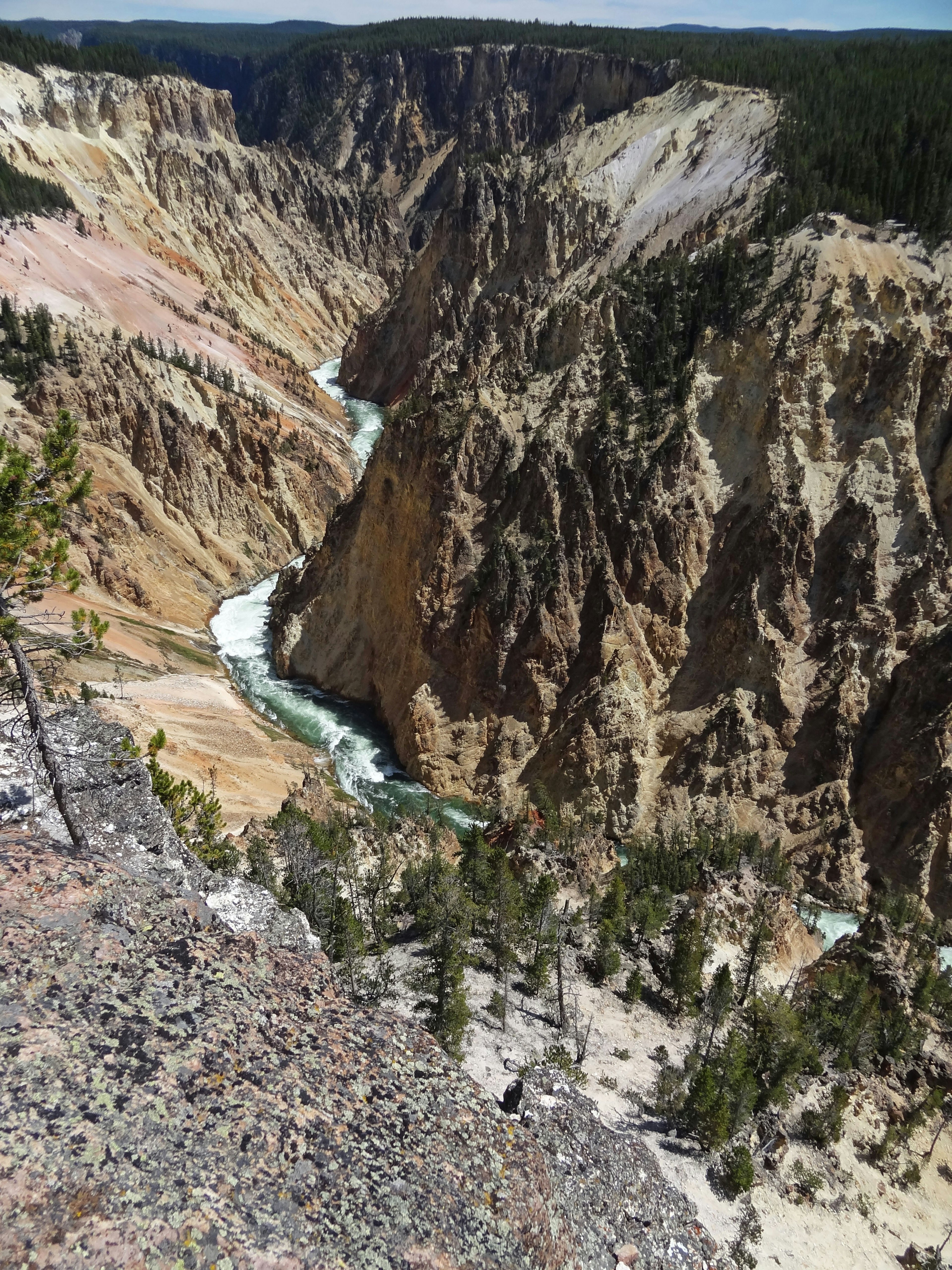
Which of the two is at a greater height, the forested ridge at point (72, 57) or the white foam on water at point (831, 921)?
the forested ridge at point (72, 57)

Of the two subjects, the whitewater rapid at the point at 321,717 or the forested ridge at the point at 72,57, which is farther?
the forested ridge at the point at 72,57

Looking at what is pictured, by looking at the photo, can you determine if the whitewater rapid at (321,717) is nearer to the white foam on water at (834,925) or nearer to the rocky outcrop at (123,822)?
the white foam on water at (834,925)

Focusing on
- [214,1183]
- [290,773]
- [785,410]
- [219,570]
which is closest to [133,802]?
[214,1183]

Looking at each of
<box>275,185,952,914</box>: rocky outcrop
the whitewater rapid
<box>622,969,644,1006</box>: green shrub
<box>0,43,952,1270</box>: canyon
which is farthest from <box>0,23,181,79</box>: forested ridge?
<box>622,969,644,1006</box>: green shrub

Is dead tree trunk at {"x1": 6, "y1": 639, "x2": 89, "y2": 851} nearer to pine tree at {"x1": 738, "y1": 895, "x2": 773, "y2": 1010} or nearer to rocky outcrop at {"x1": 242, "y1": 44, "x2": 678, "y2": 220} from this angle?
pine tree at {"x1": 738, "y1": 895, "x2": 773, "y2": 1010}

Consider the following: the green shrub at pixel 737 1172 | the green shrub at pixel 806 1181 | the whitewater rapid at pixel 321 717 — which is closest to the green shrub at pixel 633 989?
the green shrub at pixel 737 1172

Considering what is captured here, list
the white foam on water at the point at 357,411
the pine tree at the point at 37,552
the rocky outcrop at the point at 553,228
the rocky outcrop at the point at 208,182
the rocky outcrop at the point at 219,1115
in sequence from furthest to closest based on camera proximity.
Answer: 1. the rocky outcrop at the point at 208,182
2. the white foam on water at the point at 357,411
3. the rocky outcrop at the point at 553,228
4. the pine tree at the point at 37,552
5. the rocky outcrop at the point at 219,1115
